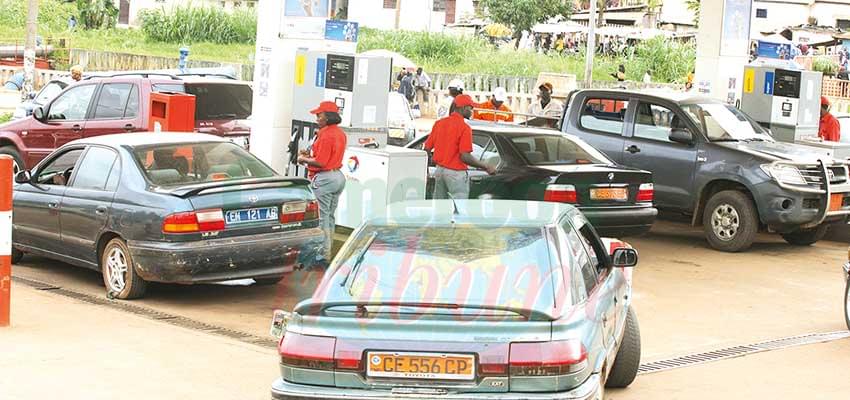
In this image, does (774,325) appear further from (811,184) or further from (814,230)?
(814,230)

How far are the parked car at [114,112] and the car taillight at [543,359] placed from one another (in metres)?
11.3

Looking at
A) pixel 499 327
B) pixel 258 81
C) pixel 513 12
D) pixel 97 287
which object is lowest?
pixel 97 287

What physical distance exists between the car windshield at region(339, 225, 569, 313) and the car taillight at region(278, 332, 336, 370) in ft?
1.15

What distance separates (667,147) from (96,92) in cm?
771

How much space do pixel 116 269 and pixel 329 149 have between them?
2.37 meters

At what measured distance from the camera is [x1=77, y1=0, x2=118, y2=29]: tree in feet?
197

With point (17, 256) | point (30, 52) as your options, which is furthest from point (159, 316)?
point (30, 52)

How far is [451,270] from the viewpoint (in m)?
6.71

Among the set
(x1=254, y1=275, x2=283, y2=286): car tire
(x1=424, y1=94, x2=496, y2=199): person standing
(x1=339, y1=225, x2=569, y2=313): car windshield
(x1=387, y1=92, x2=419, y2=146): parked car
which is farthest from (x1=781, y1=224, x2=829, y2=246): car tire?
(x1=339, y1=225, x2=569, y2=313): car windshield

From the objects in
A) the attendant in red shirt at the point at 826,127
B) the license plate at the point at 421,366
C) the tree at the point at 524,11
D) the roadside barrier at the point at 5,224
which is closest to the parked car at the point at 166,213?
the roadside barrier at the point at 5,224

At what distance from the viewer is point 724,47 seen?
68.8ft

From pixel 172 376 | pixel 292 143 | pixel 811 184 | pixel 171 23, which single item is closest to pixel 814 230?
pixel 811 184

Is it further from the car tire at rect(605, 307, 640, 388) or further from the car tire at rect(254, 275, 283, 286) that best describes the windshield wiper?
the car tire at rect(254, 275, 283, 286)

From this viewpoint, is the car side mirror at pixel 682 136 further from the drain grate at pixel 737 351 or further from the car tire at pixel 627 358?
the car tire at pixel 627 358
